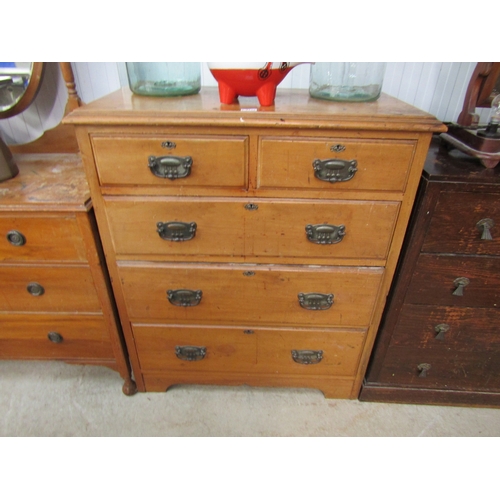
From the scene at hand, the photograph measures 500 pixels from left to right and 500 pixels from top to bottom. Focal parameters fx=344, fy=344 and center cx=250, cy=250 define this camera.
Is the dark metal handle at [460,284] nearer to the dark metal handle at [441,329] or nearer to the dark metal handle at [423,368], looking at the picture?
the dark metal handle at [441,329]

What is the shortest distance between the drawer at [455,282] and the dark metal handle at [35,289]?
128 centimetres

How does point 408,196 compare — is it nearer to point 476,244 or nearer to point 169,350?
point 476,244

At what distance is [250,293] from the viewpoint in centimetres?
118

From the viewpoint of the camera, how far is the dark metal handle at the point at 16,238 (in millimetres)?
1105

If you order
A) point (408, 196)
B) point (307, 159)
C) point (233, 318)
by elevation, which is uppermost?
point (307, 159)

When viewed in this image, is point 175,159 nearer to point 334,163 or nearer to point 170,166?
point 170,166

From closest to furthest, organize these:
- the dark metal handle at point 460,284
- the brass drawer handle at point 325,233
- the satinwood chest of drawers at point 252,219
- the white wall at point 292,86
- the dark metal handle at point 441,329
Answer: the satinwood chest of drawers at point 252,219 → the brass drawer handle at point 325,233 → the dark metal handle at point 460,284 → the dark metal handle at point 441,329 → the white wall at point 292,86

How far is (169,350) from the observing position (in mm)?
1327

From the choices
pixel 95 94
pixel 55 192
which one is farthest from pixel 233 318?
pixel 95 94

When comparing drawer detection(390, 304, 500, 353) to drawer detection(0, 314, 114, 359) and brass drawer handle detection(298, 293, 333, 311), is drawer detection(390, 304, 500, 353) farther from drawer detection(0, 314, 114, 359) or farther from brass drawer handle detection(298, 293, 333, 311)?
drawer detection(0, 314, 114, 359)

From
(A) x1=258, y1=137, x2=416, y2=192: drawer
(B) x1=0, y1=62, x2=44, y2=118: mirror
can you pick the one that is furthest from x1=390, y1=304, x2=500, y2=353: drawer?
(B) x1=0, y1=62, x2=44, y2=118: mirror

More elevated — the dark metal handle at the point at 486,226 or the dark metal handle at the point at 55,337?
the dark metal handle at the point at 486,226

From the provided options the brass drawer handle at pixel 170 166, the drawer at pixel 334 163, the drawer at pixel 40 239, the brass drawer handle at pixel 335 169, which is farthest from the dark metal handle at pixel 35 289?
the brass drawer handle at pixel 335 169

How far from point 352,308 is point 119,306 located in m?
0.83
